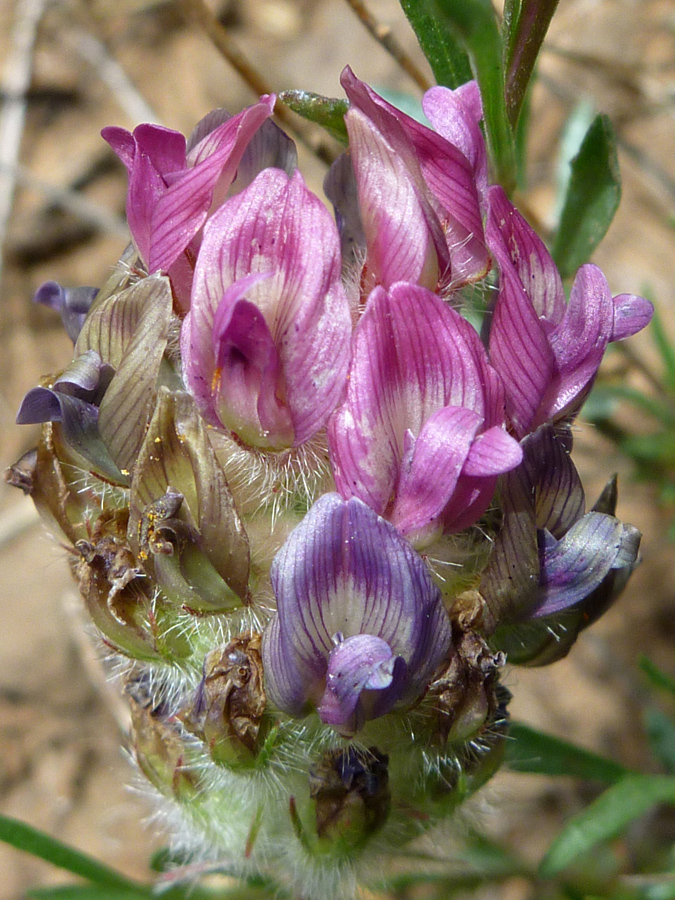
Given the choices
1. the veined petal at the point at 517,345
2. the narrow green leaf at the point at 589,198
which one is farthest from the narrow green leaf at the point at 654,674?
the veined petal at the point at 517,345

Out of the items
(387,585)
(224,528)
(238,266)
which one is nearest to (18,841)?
(224,528)

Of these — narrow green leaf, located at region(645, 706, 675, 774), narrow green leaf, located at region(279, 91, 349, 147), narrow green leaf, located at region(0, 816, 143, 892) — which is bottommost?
narrow green leaf, located at region(645, 706, 675, 774)

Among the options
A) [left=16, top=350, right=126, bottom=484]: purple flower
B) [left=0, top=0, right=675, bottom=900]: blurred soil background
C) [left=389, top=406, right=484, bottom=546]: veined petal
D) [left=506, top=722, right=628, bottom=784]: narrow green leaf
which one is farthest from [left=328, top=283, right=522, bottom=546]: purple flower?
[left=0, top=0, right=675, bottom=900]: blurred soil background

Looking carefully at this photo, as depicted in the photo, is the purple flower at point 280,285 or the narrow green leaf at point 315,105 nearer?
the purple flower at point 280,285

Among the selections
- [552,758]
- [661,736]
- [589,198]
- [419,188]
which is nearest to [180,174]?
[419,188]

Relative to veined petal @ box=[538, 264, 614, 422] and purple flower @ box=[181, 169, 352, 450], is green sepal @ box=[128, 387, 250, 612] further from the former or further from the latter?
veined petal @ box=[538, 264, 614, 422]

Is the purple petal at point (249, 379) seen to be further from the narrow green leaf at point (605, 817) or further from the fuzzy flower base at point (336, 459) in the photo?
the narrow green leaf at point (605, 817)

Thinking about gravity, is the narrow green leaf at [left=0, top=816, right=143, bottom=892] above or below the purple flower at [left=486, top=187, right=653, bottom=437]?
below

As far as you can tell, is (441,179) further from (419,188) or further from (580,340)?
(580,340)
